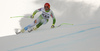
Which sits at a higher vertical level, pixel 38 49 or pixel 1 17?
pixel 38 49

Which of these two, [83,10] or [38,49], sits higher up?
[38,49]

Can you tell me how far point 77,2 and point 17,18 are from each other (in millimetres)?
4155

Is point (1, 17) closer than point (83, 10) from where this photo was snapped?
Yes

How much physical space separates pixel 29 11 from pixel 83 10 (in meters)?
3.22

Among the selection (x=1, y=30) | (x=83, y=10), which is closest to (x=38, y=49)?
(x=1, y=30)

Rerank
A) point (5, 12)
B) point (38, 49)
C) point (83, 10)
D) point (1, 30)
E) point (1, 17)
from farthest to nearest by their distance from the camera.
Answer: point (83, 10) < point (5, 12) < point (1, 17) < point (1, 30) < point (38, 49)

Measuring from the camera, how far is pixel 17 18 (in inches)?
281

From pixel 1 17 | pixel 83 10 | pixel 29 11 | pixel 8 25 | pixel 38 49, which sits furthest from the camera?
pixel 83 10

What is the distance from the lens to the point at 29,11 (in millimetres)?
8320

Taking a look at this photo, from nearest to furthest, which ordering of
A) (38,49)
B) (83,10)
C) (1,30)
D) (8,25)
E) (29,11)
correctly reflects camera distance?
(38,49) → (1,30) → (8,25) → (29,11) → (83,10)

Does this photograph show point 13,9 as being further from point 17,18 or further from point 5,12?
point 17,18

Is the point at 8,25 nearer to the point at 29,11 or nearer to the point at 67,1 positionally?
the point at 29,11

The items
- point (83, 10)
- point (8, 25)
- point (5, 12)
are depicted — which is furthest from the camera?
point (83, 10)

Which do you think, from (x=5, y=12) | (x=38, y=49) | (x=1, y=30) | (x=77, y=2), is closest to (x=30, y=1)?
(x=5, y=12)
